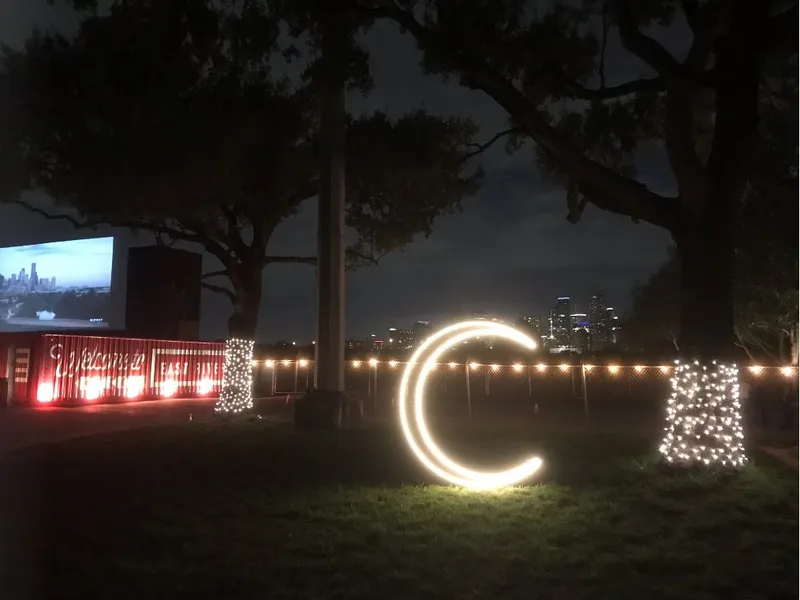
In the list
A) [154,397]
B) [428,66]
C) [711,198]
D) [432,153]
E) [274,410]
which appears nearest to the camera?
[711,198]

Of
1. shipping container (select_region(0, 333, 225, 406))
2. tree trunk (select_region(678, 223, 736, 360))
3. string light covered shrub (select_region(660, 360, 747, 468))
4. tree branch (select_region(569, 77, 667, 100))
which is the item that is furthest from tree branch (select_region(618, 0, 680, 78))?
shipping container (select_region(0, 333, 225, 406))

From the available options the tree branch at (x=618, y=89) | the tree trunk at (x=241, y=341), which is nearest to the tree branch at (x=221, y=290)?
the tree trunk at (x=241, y=341)

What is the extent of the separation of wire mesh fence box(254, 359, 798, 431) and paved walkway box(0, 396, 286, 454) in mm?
3339

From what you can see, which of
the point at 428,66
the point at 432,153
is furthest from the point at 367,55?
the point at 432,153

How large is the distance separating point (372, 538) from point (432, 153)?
392 inches

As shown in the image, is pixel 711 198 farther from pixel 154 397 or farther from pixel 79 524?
pixel 154 397

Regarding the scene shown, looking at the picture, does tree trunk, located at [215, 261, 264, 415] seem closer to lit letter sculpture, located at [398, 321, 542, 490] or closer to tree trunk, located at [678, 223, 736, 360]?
lit letter sculpture, located at [398, 321, 542, 490]

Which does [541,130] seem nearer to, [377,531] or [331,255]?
[331,255]

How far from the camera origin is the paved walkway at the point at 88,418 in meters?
13.4

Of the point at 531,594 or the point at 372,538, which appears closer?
the point at 531,594

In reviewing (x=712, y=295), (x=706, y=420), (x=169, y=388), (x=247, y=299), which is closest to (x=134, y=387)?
(x=169, y=388)

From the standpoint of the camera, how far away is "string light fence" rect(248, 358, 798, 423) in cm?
2186

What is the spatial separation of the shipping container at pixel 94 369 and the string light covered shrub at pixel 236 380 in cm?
729

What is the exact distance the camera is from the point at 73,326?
28250mm
